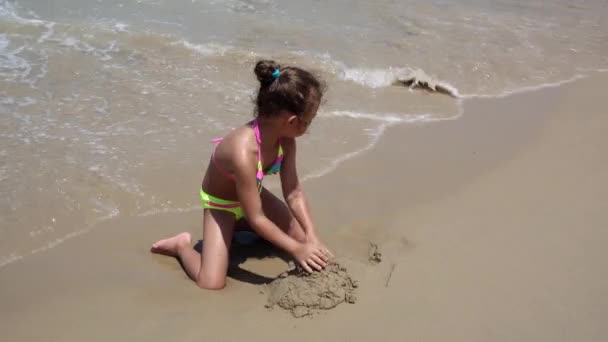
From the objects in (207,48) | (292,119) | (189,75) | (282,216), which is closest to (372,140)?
(282,216)

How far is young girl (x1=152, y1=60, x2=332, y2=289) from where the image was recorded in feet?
7.87

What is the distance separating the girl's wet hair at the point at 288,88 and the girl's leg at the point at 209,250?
0.65m

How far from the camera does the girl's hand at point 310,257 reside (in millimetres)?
2393

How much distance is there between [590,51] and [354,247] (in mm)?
5039

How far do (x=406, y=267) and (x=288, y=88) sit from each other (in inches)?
36.3

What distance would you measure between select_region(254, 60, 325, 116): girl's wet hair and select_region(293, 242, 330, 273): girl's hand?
0.57 metres

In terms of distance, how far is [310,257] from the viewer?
240cm

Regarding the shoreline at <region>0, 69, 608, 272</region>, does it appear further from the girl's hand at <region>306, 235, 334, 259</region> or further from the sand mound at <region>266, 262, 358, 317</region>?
the sand mound at <region>266, 262, 358, 317</region>

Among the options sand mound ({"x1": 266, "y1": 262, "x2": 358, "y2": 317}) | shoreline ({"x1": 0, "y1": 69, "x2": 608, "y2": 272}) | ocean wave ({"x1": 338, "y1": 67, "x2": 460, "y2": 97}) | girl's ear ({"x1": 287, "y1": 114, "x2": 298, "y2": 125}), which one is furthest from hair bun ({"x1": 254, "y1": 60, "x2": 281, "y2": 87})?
ocean wave ({"x1": 338, "y1": 67, "x2": 460, "y2": 97})

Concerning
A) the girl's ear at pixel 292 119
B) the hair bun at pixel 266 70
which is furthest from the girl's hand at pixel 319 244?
the hair bun at pixel 266 70

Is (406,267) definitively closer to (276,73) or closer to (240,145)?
(240,145)

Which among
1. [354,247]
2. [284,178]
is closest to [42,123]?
[284,178]

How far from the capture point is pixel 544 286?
230cm

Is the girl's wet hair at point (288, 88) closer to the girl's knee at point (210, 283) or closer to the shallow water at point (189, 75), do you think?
the girl's knee at point (210, 283)
